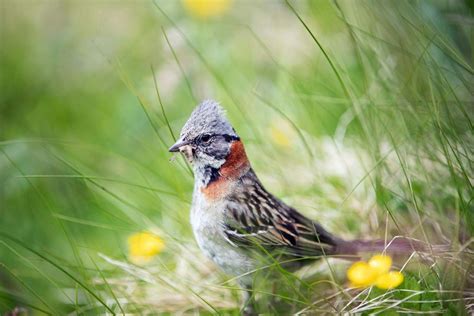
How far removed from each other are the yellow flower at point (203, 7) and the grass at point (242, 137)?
8 centimetres

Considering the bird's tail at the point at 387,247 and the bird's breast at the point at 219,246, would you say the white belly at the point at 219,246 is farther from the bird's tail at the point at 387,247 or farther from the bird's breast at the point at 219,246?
the bird's tail at the point at 387,247

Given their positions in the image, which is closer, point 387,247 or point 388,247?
point 387,247

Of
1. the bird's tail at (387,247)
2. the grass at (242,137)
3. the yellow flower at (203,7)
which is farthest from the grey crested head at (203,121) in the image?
the yellow flower at (203,7)

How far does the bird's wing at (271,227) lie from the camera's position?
3.96 m

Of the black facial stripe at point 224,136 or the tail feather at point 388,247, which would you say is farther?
the black facial stripe at point 224,136

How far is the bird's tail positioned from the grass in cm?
9

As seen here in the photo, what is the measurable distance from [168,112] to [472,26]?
2.84 meters

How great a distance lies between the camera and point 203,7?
21.5 ft

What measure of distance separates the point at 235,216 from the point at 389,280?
985 mm

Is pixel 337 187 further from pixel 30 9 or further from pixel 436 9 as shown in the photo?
pixel 30 9

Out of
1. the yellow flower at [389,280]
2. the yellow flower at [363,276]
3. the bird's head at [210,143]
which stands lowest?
the yellow flower at [389,280]

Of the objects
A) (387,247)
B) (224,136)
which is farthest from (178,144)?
(387,247)

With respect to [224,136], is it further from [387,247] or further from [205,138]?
[387,247]

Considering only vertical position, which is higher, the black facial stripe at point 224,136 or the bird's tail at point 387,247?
the black facial stripe at point 224,136
